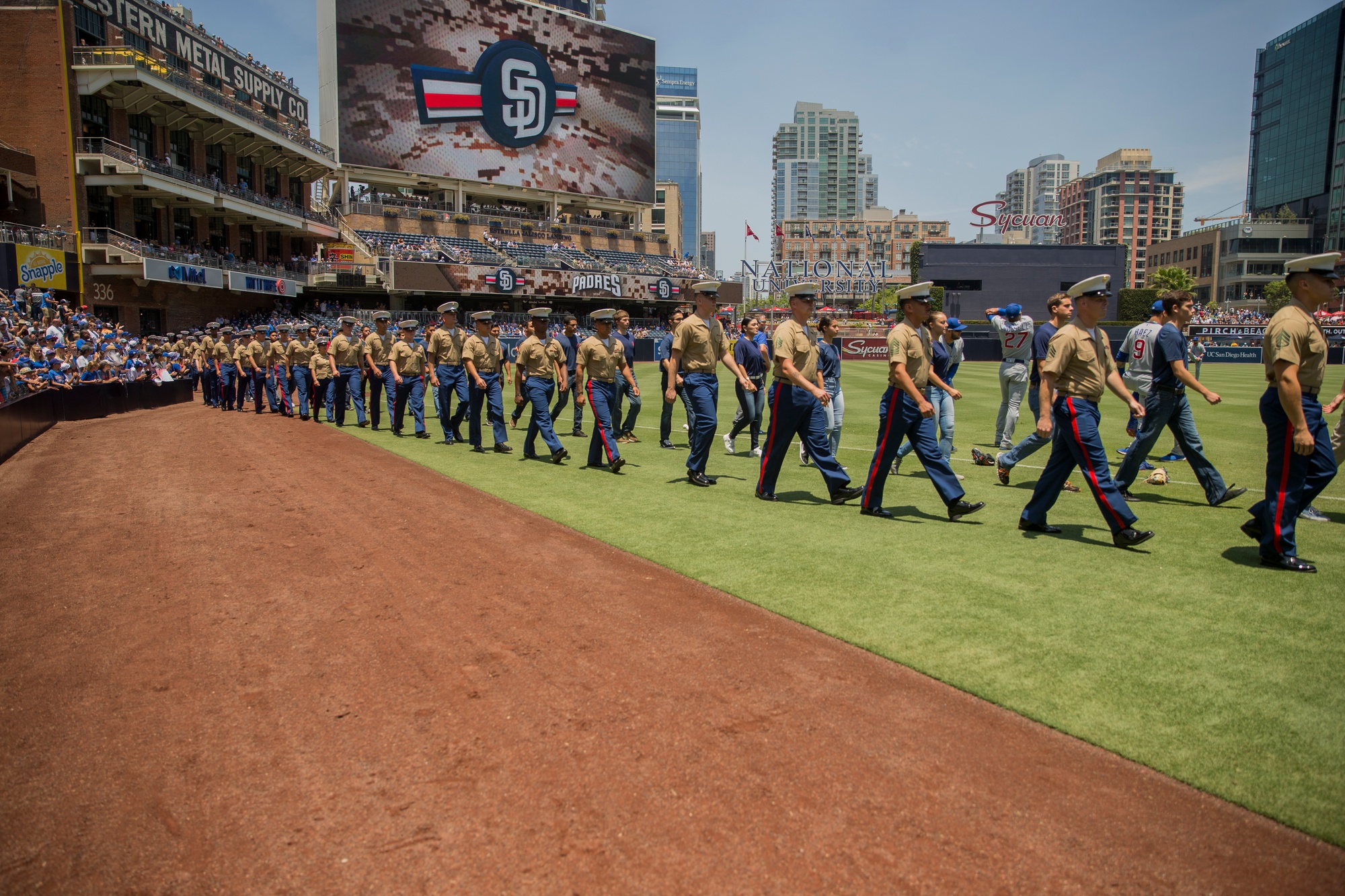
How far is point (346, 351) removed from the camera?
1633cm

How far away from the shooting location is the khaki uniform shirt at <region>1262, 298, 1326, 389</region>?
548 centimetres

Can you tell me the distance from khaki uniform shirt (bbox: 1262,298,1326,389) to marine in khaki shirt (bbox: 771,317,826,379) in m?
3.59

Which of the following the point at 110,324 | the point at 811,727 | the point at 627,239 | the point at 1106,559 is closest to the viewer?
the point at 811,727

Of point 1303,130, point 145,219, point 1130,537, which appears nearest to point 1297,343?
point 1130,537

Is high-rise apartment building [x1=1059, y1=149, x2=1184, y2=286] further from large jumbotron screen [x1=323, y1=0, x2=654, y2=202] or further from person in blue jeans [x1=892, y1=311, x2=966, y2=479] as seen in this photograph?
person in blue jeans [x1=892, y1=311, x2=966, y2=479]

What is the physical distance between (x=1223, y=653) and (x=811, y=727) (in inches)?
92.8

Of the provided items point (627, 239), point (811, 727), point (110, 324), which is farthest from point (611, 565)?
point (627, 239)

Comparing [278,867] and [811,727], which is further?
[811,727]

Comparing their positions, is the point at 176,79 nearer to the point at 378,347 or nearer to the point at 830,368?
the point at 378,347

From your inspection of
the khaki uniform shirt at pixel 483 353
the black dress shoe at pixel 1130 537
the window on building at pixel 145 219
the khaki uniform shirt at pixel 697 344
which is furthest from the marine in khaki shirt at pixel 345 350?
the window on building at pixel 145 219

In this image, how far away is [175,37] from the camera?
129 feet

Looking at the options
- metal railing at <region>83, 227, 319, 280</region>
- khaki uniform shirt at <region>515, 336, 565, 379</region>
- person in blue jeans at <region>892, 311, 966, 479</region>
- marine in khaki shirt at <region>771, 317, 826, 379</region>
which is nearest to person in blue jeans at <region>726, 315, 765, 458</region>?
khaki uniform shirt at <region>515, 336, 565, 379</region>

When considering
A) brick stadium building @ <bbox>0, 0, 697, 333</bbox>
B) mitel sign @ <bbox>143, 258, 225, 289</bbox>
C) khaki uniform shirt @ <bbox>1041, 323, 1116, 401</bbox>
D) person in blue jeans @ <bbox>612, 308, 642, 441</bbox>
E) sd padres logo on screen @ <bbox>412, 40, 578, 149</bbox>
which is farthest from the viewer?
sd padres logo on screen @ <bbox>412, 40, 578, 149</bbox>

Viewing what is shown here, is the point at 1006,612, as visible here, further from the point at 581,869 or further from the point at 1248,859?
the point at 581,869
